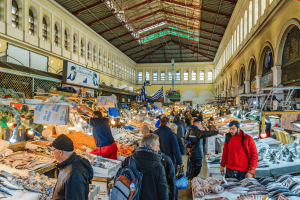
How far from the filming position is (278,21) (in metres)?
7.75

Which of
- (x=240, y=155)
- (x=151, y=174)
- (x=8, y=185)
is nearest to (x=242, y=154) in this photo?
(x=240, y=155)

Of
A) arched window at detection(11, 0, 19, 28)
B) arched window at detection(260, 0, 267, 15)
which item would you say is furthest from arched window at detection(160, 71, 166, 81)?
arched window at detection(11, 0, 19, 28)

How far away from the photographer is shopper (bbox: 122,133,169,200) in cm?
217

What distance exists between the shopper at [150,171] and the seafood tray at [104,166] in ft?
5.47

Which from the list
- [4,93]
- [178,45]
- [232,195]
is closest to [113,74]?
[178,45]

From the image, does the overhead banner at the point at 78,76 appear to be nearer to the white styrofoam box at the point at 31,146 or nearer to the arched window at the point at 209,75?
the white styrofoam box at the point at 31,146

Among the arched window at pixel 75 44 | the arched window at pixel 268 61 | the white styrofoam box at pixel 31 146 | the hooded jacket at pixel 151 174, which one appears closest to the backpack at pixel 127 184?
the hooded jacket at pixel 151 174

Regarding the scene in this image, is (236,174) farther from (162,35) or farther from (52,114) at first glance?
(162,35)

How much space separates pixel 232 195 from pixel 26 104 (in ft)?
12.5

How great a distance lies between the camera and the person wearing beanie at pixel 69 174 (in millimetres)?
1958

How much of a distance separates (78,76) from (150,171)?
9287 mm

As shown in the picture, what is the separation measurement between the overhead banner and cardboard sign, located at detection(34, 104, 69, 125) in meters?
6.11

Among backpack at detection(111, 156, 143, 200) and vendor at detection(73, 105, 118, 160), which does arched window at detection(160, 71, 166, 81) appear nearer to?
vendor at detection(73, 105, 118, 160)

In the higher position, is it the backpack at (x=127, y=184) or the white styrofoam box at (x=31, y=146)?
the backpack at (x=127, y=184)
